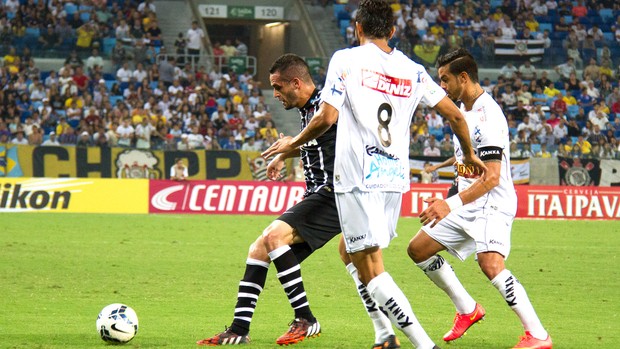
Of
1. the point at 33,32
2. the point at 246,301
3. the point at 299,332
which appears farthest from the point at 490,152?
the point at 33,32

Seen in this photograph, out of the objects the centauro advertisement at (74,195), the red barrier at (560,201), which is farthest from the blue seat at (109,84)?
the red barrier at (560,201)

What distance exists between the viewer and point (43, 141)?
89.3 feet

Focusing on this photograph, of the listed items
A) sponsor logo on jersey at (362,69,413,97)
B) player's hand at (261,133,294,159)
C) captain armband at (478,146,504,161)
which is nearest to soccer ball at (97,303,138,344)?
player's hand at (261,133,294,159)

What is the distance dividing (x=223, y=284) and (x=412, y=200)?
14229 mm

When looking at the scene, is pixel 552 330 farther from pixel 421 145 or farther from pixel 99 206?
pixel 421 145

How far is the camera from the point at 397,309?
6309mm

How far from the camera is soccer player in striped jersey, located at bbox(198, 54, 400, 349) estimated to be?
7586 mm

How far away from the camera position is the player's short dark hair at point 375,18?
20.6 feet

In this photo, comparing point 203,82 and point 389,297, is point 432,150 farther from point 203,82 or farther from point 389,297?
point 389,297

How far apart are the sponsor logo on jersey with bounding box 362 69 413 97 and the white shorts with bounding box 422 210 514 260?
1.57 metres

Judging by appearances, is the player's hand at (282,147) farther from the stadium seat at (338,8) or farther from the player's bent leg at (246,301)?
the stadium seat at (338,8)

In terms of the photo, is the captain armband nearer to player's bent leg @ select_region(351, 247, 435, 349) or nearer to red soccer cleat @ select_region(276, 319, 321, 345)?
player's bent leg @ select_region(351, 247, 435, 349)

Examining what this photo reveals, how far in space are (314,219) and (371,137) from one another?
1.54m

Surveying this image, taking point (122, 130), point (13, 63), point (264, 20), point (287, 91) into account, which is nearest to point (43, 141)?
point (122, 130)
